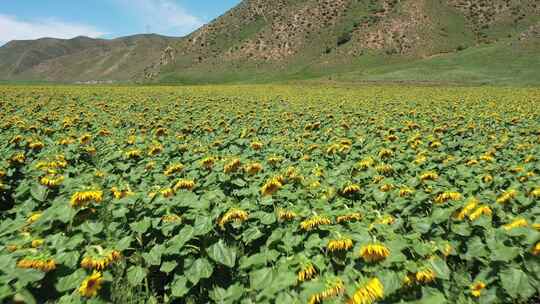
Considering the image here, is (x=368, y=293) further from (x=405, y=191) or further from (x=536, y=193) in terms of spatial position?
(x=536, y=193)

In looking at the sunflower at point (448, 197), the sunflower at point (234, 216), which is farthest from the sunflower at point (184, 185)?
the sunflower at point (448, 197)

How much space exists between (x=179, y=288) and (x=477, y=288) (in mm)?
2522

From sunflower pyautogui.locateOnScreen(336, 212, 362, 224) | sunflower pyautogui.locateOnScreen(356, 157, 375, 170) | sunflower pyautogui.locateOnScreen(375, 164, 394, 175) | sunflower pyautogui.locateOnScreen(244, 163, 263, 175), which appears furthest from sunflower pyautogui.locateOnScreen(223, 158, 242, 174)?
sunflower pyautogui.locateOnScreen(375, 164, 394, 175)

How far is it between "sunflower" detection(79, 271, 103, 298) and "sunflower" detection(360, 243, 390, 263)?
6.66ft

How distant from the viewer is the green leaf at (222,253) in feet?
11.2

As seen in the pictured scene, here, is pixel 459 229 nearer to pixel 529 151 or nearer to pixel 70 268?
pixel 70 268

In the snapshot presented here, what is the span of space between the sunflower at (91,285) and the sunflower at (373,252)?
2031 mm

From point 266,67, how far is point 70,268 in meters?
96.3

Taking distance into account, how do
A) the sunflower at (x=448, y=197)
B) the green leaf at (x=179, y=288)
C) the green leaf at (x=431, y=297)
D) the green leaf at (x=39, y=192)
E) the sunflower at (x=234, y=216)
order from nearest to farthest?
1. the green leaf at (x=431, y=297)
2. the green leaf at (x=179, y=288)
3. the sunflower at (x=234, y=216)
4. the sunflower at (x=448, y=197)
5. the green leaf at (x=39, y=192)

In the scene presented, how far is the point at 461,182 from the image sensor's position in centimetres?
536

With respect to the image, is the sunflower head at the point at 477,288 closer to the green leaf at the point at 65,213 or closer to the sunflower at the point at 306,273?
the sunflower at the point at 306,273

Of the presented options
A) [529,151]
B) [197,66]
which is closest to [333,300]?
[529,151]

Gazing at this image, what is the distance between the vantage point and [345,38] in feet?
311

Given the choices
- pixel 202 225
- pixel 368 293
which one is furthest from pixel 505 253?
pixel 202 225
